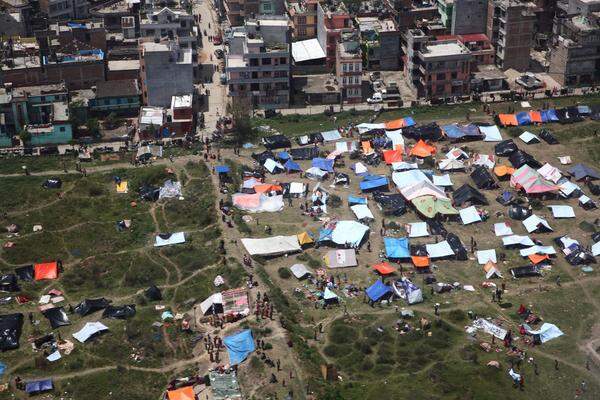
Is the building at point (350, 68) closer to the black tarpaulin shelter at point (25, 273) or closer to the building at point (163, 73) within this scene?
the building at point (163, 73)

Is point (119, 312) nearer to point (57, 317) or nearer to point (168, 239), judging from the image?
point (57, 317)

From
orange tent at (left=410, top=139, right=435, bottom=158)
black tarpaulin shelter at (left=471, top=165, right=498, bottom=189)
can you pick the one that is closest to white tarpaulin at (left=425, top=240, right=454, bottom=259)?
black tarpaulin shelter at (left=471, top=165, right=498, bottom=189)

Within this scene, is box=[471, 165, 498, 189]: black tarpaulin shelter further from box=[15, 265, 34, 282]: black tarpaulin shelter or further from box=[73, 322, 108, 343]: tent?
box=[15, 265, 34, 282]: black tarpaulin shelter

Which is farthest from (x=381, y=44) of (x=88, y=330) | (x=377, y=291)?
(x=88, y=330)

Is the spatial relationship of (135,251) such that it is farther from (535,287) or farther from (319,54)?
(319,54)

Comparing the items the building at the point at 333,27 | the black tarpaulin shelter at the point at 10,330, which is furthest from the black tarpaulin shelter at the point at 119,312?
the building at the point at 333,27

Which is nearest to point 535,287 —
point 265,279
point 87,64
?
point 265,279
